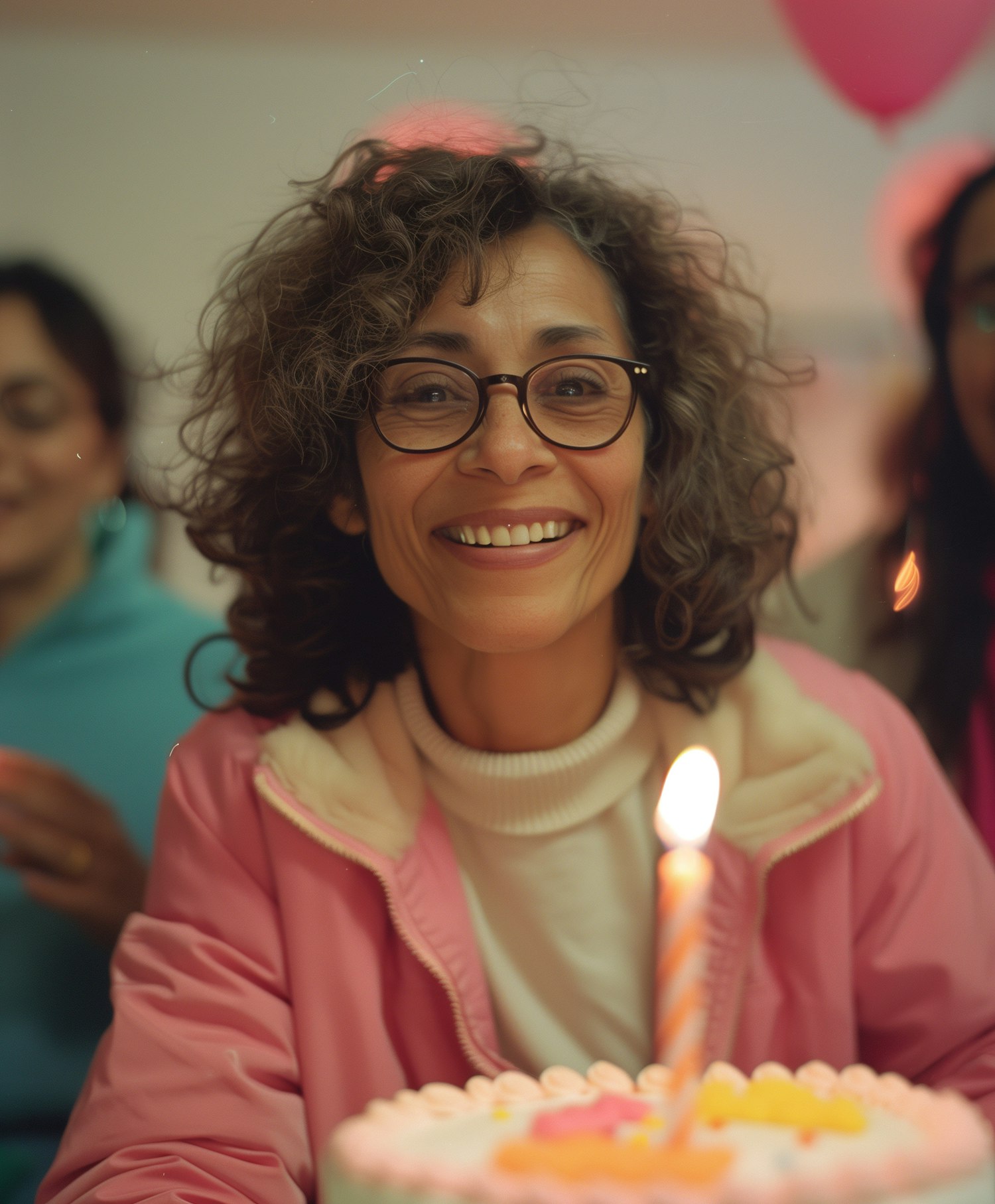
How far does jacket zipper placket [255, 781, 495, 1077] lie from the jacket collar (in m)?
0.02

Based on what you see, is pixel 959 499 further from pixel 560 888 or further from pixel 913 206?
pixel 560 888

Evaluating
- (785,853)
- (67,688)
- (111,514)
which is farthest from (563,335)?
(67,688)

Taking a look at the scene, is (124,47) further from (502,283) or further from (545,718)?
(545,718)

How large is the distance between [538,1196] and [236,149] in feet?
3.53

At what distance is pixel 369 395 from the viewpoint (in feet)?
3.29

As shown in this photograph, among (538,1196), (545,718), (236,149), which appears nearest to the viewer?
(538,1196)

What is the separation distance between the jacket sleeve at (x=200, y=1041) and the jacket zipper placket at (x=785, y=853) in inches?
15.7

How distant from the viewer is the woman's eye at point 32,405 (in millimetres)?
1249

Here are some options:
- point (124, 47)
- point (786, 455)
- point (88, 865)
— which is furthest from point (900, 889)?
point (124, 47)

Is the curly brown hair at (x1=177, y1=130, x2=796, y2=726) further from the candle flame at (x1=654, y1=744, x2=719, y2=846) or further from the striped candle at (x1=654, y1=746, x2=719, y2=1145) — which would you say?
the striped candle at (x1=654, y1=746, x2=719, y2=1145)

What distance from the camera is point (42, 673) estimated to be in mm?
1321

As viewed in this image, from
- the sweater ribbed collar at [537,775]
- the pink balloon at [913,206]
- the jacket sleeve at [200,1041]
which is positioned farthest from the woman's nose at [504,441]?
the pink balloon at [913,206]

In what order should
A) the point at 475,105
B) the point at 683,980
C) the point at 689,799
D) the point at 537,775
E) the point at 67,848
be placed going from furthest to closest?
the point at 67,848, the point at 475,105, the point at 537,775, the point at 689,799, the point at 683,980

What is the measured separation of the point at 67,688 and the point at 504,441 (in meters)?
0.67
